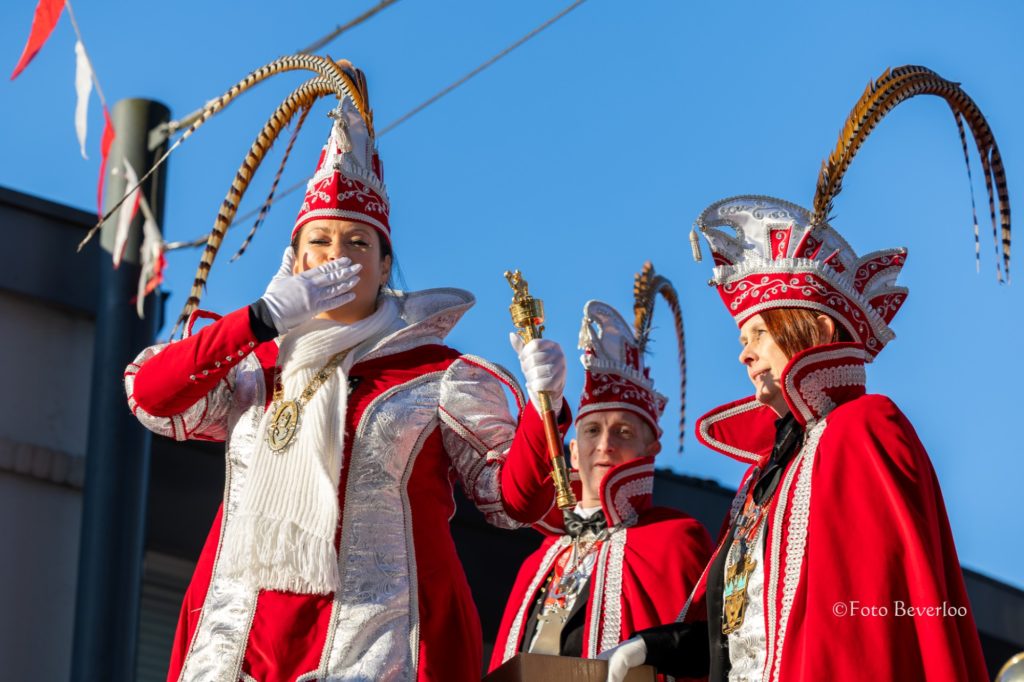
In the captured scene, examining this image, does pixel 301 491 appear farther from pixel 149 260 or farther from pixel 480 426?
pixel 149 260

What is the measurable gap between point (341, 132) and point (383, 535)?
46.9 inches

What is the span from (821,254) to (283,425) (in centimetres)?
147

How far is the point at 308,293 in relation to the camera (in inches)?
177

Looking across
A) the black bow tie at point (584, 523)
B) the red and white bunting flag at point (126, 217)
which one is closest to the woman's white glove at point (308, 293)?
the black bow tie at point (584, 523)

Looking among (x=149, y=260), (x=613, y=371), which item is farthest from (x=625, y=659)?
(x=149, y=260)

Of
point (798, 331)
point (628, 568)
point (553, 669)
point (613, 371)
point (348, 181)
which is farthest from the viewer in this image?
point (613, 371)

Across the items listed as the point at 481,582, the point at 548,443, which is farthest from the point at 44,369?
the point at 548,443

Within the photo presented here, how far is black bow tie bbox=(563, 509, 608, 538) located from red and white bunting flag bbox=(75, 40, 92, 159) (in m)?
2.99

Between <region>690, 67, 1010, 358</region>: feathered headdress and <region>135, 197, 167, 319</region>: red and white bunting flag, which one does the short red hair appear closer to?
<region>690, 67, 1010, 358</region>: feathered headdress

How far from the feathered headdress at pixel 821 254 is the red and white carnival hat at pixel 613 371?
1.81 meters

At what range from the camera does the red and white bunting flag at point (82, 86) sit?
783 cm

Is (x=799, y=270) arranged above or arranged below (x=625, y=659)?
above

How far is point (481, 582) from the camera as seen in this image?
362 inches

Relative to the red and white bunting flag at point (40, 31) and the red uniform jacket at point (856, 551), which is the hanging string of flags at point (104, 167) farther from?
the red uniform jacket at point (856, 551)
